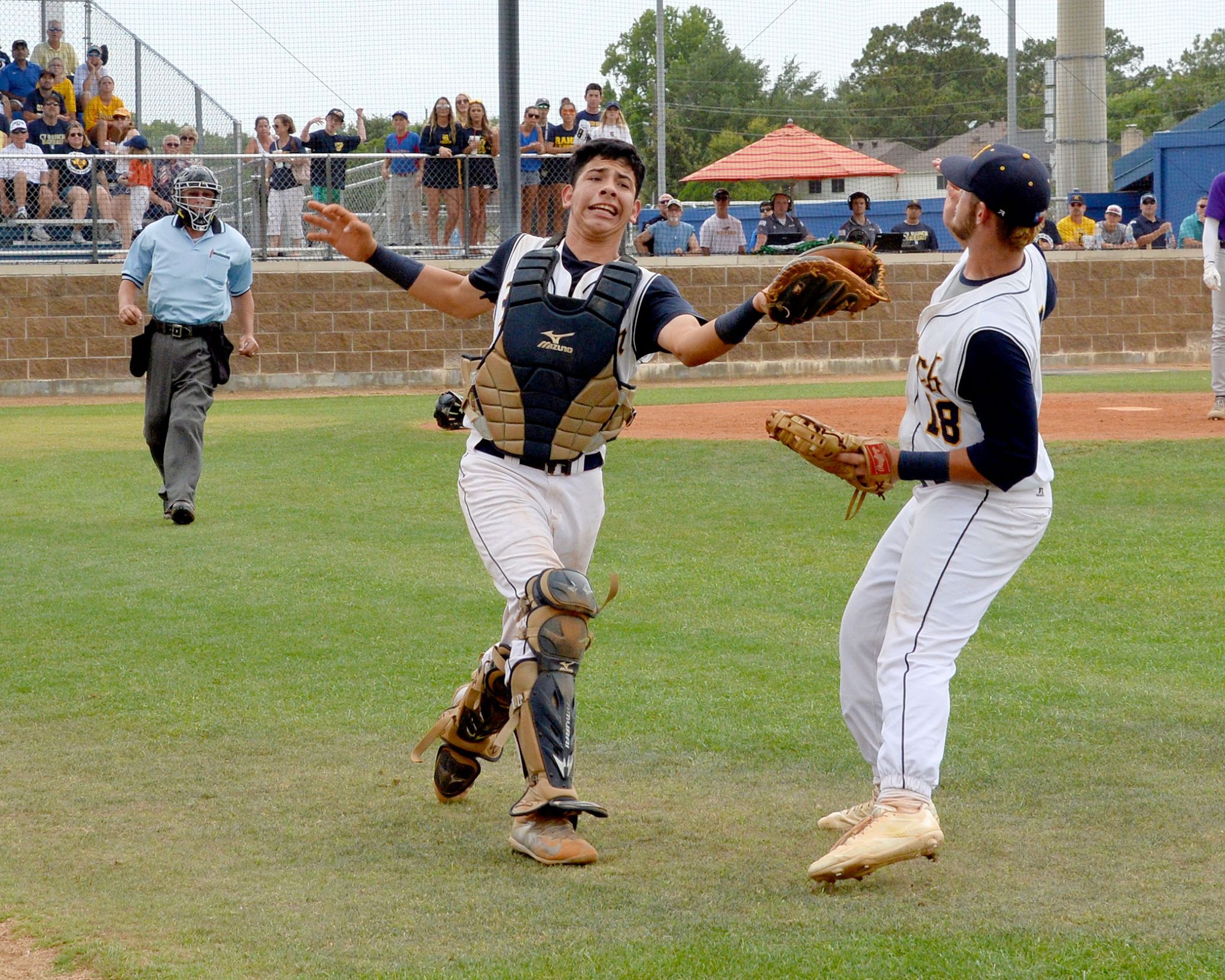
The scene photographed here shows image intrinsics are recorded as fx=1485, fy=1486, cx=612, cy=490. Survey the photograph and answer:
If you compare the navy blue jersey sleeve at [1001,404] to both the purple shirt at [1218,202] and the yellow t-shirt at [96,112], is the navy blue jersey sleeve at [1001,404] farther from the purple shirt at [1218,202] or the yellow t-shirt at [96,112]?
the yellow t-shirt at [96,112]

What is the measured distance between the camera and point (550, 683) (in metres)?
4.21

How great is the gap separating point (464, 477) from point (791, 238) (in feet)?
57.5

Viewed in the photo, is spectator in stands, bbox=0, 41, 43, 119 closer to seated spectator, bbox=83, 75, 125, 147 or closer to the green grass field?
seated spectator, bbox=83, 75, 125, 147

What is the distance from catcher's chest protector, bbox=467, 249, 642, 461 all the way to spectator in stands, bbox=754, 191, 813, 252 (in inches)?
668

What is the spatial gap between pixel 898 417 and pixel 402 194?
835 cm

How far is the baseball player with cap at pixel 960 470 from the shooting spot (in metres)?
3.83

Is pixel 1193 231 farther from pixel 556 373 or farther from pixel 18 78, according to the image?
pixel 556 373

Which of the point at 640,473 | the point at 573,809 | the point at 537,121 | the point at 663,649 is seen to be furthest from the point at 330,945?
the point at 537,121

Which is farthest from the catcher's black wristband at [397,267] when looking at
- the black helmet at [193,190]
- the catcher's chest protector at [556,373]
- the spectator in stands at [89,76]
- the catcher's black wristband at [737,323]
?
the spectator in stands at [89,76]

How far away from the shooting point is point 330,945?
343 centimetres

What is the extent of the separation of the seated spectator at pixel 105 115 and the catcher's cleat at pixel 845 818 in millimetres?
17574

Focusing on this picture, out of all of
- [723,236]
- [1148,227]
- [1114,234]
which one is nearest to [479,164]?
[723,236]

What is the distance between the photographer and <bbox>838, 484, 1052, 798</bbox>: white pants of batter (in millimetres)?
3943

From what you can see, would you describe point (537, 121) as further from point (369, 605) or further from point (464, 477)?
point (464, 477)
